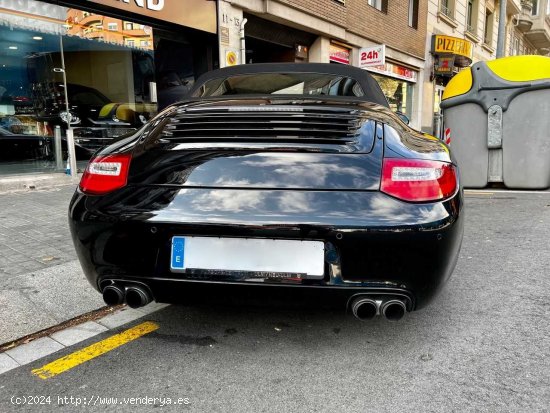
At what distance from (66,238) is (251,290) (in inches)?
119

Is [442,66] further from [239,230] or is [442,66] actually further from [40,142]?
[239,230]

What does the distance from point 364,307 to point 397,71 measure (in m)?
16.1

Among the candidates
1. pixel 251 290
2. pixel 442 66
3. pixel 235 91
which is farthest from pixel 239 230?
pixel 442 66

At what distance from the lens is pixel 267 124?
7.22 feet

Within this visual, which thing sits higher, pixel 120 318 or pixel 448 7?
pixel 448 7

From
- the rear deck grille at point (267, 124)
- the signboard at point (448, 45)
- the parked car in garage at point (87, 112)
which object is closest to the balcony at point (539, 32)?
the signboard at point (448, 45)

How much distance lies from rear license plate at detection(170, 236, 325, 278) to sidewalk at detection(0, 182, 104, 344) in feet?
4.13

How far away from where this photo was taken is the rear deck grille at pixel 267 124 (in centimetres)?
214

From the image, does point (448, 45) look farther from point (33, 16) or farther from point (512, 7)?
point (33, 16)

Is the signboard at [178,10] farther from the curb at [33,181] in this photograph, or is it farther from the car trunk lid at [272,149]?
the car trunk lid at [272,149]

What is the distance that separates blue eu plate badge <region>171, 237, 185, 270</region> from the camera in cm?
199

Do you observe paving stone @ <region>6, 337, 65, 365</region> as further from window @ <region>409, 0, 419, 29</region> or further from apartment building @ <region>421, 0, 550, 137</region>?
apartment building @ <region>421, 0, 550, 137</region>

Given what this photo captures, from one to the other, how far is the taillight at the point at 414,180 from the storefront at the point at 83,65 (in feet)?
23.5

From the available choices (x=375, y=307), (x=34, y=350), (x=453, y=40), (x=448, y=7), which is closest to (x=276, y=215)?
(x=375, y=307)
